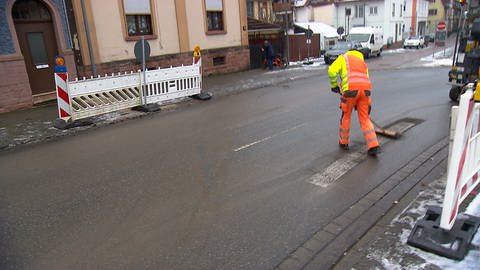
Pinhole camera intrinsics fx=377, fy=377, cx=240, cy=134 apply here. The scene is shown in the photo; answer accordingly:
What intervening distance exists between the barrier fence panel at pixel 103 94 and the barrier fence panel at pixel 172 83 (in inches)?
17.5

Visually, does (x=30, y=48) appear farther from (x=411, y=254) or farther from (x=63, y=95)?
(x=411, y=254)

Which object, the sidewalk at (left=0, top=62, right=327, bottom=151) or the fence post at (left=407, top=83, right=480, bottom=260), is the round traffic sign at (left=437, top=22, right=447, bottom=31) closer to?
the sidewalk at (left=0, top=62, right=327, bottom=151)

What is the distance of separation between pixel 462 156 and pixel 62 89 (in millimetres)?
8590

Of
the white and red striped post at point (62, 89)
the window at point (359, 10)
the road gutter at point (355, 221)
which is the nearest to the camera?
the road gutter at point (355, 221)

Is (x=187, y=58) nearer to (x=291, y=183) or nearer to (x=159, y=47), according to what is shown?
(x=159, y=47)

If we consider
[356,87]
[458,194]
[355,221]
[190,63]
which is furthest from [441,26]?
[458,194]

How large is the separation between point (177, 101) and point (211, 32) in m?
8.23

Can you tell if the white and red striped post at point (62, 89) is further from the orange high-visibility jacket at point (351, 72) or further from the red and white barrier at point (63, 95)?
the orange high-visibility jacket at point (351, 72)

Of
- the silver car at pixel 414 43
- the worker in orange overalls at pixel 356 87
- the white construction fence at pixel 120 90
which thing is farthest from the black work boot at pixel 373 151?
the silver car at pixel 414 43

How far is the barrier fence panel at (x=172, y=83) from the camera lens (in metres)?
11.3

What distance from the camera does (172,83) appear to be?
11914 millimetres

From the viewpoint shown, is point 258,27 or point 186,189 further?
point 258,27

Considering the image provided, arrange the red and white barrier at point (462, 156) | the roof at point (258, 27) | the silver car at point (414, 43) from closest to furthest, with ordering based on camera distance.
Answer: the red and white barrier at point (462, 156), the roof at point (258, 27), the silver car at point (414, 43)

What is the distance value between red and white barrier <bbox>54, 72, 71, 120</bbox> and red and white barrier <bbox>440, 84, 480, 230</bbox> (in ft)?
27.6
